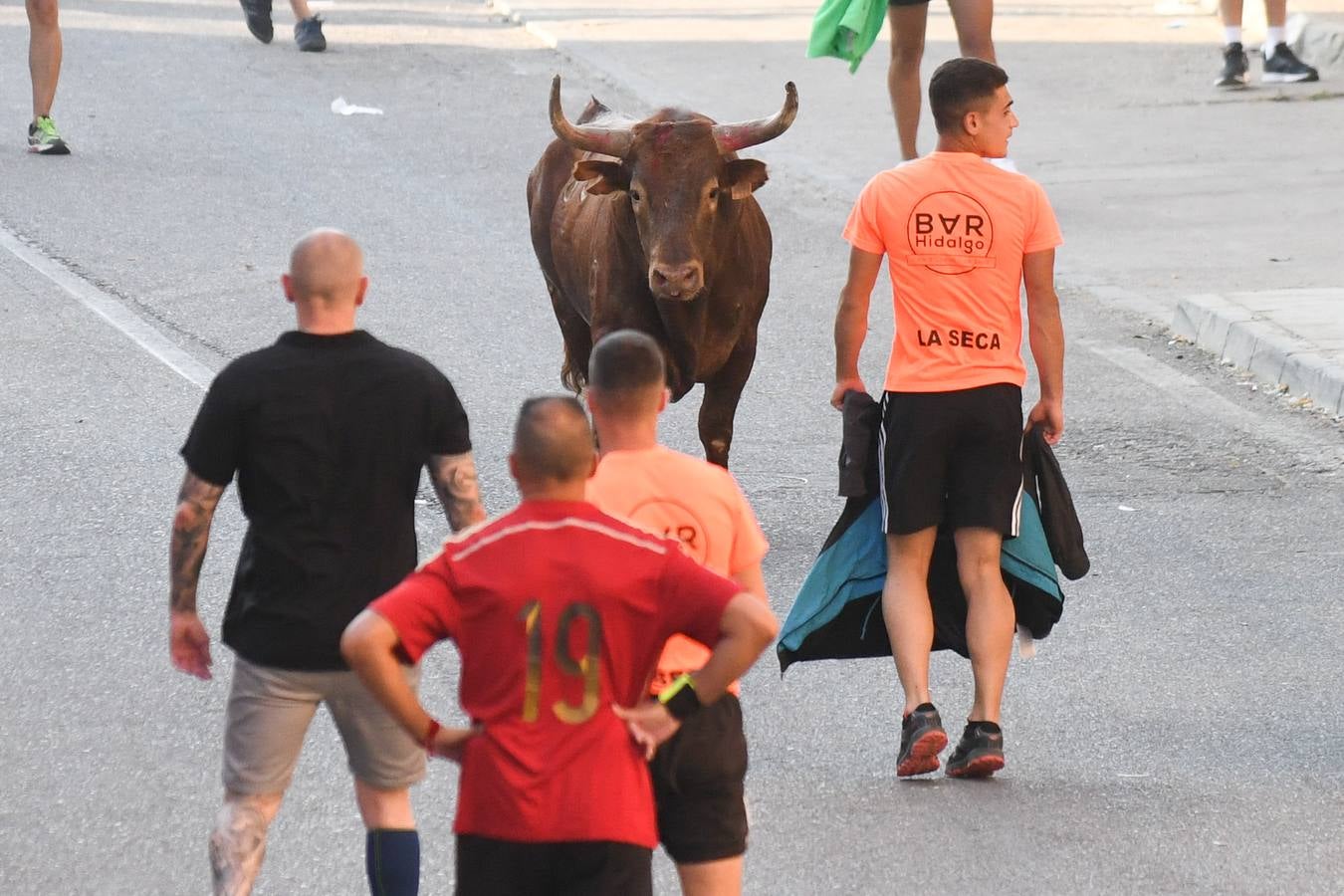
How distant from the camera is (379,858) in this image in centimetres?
459

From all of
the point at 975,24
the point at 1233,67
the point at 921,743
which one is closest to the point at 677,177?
the point at 921,743

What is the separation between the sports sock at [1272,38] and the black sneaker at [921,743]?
13.3 meters

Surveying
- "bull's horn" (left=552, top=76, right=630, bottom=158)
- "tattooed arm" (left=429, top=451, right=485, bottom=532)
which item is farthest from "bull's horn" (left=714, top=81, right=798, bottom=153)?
"tattooed arm" (left=429, top=451, right=485, bottom=532)

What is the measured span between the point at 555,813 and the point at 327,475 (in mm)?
1089

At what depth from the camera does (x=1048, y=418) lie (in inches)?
240

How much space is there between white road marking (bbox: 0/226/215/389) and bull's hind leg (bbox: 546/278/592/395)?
1.76 m

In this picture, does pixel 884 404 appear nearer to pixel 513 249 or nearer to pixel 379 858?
pixel 379 858

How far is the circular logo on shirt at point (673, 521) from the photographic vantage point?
4.17 m

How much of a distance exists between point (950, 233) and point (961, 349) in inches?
13.1

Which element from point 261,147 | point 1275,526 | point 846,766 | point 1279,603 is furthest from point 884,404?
point 261,147

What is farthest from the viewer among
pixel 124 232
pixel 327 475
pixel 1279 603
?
pixel 124 232

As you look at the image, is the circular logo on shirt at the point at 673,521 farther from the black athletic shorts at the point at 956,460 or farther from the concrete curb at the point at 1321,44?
the concrete curb at the point at 1321,44

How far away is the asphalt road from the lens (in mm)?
5379

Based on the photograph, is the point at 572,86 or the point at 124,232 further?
the point at 572,86
